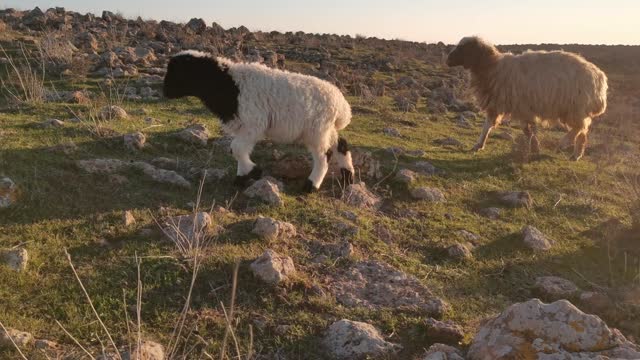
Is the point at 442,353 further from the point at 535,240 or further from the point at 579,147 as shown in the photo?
the point at 579,147

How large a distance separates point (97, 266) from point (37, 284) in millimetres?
466

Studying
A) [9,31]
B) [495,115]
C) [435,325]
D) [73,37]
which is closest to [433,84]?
[495,115]

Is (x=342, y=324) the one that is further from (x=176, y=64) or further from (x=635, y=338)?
(x=176, y=64)

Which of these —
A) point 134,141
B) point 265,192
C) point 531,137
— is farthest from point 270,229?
point 531,137

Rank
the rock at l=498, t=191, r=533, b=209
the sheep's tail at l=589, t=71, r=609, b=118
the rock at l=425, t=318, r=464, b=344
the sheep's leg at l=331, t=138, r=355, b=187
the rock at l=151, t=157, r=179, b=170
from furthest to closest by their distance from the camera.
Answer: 1. the sheep's tail at l=589, t=71, r=609, b=118
2. the rock at l=498, t=191, r=533, b=209
3. the sheep's leg at l=331, t=138, r=355, b=187
4. the rock at l=151, t=157, r=179, b=170
5. the rock at l=425, t=318, r=464, b=344

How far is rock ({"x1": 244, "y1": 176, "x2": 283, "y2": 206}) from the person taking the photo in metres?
6.27

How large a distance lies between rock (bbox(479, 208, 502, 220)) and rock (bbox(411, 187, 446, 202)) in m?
0.55

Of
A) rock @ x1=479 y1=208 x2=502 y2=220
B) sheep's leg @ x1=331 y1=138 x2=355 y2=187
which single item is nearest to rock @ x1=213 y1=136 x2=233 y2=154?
sheep's leg @ x1=331 y1=138 x2=355 y2=187

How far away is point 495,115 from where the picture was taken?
10766mm

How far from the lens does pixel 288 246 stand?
554 cm

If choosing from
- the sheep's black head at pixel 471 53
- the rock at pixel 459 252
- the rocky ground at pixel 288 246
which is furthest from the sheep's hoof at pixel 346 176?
the sheep's black head at pixel 471 53

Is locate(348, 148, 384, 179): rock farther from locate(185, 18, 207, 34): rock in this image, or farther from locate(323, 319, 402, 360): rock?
locate(185, 18, 207, 34): rock

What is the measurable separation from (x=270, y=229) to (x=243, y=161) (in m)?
1.26

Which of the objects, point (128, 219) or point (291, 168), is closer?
point (128, 219)
